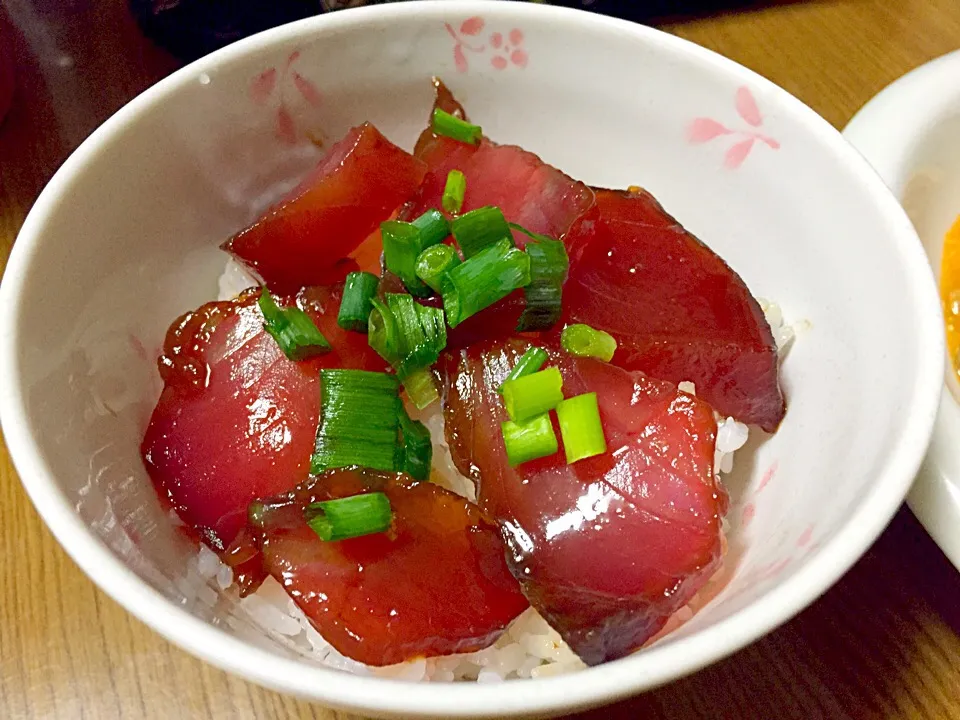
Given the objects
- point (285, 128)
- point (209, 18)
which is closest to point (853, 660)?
point (285, 128)

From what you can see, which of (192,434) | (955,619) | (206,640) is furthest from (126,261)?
(955,619)

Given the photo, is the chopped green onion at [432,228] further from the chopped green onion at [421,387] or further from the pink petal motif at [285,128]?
the pink petal motif at [285,128]

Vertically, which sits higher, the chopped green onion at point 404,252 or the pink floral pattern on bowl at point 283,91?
the pink floral pattern on bowl at point 283,91

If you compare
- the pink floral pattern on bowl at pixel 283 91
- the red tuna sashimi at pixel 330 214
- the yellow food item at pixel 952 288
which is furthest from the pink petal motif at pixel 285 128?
the yellow food item at pixel 952 288

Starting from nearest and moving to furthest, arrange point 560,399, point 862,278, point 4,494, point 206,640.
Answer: point 206,640 → point 560,399 → point 862,278 → point 4,494

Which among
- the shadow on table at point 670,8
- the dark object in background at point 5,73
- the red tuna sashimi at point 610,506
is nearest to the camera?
the red tuna sashimi at point 610,506

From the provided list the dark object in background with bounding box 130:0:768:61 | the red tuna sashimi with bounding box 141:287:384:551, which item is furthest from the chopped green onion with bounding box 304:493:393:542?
the dark object in background with bounding box 130:0:768:61

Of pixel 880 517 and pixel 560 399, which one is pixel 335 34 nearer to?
pixel 560 399
